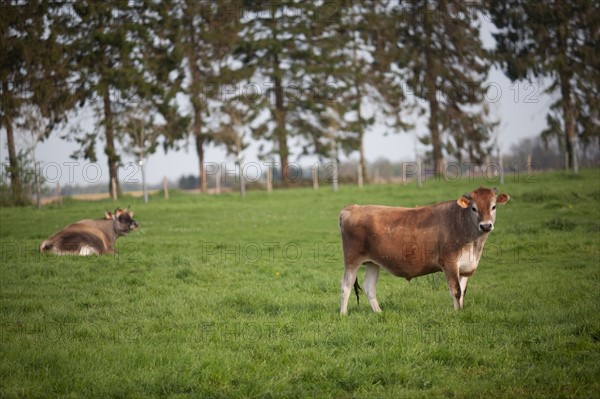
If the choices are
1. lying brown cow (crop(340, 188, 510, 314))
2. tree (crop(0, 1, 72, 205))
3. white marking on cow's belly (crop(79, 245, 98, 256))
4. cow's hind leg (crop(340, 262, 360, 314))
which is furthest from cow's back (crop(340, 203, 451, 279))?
tree (crop(0, 1, 72, 205))

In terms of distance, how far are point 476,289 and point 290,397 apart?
6598 millimetres

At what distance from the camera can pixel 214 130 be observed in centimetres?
4566

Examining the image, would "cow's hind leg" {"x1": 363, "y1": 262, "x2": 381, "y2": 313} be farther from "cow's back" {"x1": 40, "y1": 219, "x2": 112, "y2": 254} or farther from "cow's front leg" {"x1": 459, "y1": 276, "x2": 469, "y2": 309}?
"cow's back" {"x1": 40, "y1": 219, "x2": 112, "y2": 254}

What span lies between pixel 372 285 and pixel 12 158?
32631 mm

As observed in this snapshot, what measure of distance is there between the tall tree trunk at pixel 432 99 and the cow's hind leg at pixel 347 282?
3594 cm

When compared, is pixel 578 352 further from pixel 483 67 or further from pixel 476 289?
pixel 483 67

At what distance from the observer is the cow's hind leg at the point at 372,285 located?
10.5 meters

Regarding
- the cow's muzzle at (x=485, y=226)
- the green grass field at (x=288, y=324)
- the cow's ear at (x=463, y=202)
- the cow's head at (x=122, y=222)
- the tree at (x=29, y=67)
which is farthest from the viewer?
the tree at (x=29, y=67)

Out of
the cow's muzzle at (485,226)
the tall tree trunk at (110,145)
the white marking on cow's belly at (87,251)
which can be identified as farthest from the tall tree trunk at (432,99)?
the cow's muzzle at (485,226)

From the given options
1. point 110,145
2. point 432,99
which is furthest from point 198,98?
point 432,99

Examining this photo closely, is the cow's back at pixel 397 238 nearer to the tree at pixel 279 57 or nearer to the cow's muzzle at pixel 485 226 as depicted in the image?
the cow's muzzle at pixel 485 226

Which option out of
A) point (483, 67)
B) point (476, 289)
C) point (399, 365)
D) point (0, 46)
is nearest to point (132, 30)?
point (0, 46)

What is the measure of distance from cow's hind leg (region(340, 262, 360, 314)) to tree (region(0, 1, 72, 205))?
32868 mm

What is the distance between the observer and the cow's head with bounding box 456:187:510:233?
10117 millimetres
